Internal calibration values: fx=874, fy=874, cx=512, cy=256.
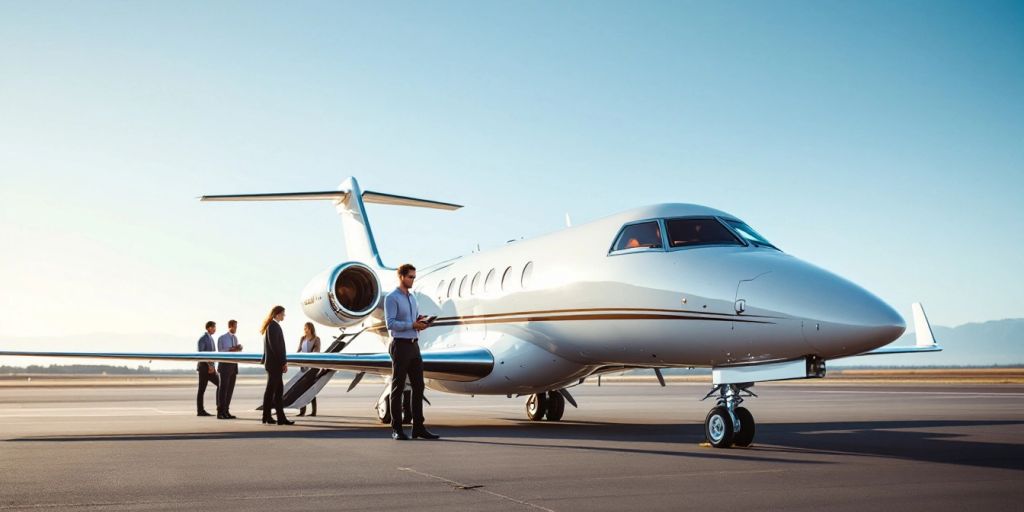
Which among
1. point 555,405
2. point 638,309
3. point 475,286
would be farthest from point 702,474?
point 555,405

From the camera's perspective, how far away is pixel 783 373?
830 cm

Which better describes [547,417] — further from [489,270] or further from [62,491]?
[62,491]

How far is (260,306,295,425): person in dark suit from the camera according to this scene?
505 inches

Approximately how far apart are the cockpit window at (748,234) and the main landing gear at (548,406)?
5.77 metres

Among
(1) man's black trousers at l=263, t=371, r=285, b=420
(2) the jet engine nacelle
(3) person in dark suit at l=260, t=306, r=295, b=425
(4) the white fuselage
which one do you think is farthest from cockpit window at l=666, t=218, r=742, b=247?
(2) the jet engine nacelle

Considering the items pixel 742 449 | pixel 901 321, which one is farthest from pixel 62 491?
pixel 901 321

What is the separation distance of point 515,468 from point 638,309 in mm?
3173

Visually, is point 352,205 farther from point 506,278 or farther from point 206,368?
point 506,278

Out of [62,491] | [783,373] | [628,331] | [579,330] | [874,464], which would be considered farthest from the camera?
[579,330]

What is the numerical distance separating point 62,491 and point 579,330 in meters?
6.19

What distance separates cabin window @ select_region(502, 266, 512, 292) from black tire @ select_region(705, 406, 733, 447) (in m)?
4.41

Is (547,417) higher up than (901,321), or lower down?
lower down

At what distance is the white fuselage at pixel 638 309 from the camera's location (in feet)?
26.2

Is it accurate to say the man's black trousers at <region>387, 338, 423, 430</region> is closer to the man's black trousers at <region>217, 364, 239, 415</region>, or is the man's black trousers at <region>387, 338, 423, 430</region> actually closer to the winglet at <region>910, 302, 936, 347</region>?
the man's black trousers at <region>217, 364, 239, 415</region>
